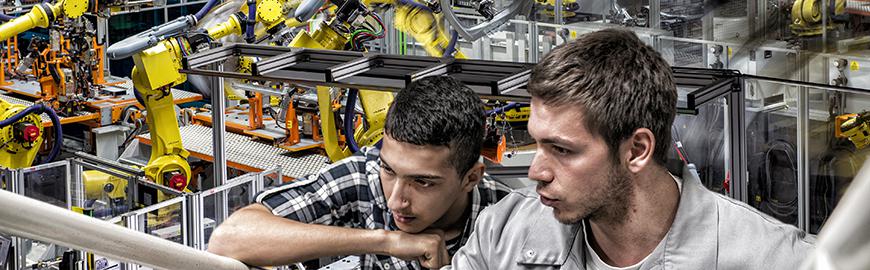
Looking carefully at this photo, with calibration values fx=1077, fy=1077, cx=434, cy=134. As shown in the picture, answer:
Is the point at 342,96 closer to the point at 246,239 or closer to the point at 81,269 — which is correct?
the point at 81,269

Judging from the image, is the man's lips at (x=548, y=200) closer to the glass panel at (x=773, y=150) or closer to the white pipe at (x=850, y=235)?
the white pipe at (x=850, y=235)

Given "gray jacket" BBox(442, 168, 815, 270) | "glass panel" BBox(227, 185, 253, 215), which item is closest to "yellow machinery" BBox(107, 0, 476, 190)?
"glass panel" BBox(227, 185, 253, 215)

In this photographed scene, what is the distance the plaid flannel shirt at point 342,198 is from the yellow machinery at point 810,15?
220 cm

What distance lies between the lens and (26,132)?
7.61m

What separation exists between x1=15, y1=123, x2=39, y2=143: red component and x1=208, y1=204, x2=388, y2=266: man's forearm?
5763 mm

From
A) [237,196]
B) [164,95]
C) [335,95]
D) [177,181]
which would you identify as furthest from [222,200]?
[335,95]

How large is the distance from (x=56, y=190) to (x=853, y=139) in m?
3.89

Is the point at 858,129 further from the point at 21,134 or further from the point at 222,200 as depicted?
the point at 21,134

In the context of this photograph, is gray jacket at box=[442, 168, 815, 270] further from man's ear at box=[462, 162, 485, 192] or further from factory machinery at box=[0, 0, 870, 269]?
man's ear at box=[462, 162, 485, 192]

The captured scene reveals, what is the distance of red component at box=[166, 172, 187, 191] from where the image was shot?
6.92 m

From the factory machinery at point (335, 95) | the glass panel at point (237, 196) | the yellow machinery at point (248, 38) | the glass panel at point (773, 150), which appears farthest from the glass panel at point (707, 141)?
the glass panel at point (237, 196)

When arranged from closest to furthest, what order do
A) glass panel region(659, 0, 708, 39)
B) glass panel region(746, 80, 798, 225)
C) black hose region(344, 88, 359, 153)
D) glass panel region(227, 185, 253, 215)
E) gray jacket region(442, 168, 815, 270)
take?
gray jacket region(442, 168, 815, 270) < glass panel region(227, 185, 253, 215) < glass panel region(746, 80, 798, 225) < black hose region(344, 88, 359, 153) < glass panel region(659, 0, 708, 39)

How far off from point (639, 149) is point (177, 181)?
5.77 m

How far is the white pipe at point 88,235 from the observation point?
2.76 feet
